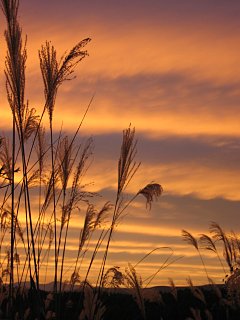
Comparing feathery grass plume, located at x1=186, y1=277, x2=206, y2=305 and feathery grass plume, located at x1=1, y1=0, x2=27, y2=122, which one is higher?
feathery grass plume, located at x1=1, y1=0, x2=27, y2=122

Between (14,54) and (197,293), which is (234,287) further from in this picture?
(14,54)

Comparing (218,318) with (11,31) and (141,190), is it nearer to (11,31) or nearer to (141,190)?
(141,190)

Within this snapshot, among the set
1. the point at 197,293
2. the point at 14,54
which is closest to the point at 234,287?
the point at 197,293

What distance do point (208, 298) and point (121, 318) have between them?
125 inches

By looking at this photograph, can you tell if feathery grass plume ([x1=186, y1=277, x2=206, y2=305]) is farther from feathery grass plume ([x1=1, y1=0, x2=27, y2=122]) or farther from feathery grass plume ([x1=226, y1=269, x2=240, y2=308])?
feathery grass plume ([x1=1, y1=0, x2=27, y2=122])

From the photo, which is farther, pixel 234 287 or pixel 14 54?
pixel 234 287

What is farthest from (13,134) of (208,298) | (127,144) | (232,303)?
(208,298)

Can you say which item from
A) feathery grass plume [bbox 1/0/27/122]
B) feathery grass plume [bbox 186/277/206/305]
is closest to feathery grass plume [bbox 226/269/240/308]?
feathery grass plume [bbox 186/277/206/305]

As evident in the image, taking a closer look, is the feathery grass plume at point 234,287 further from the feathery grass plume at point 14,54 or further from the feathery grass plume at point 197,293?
the feathery grass plume at point 14,54

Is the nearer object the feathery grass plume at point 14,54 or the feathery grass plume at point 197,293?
the feathery grass plume at point 14,54

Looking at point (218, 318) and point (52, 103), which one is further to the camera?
point (218, 318)

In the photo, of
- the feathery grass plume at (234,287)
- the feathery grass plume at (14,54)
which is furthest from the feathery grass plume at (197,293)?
the feathery grass plume at (14,54)

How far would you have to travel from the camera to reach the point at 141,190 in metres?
6.38

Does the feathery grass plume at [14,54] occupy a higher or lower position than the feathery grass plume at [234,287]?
higher
